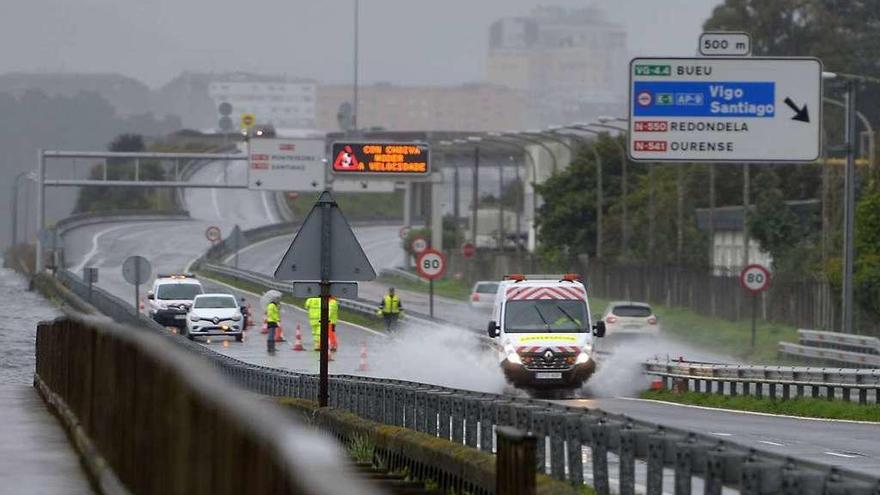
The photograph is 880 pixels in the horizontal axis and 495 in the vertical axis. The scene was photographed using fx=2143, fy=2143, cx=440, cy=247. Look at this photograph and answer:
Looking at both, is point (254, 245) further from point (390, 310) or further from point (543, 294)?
point (543, 294)

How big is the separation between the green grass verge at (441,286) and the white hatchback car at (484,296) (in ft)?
39.6

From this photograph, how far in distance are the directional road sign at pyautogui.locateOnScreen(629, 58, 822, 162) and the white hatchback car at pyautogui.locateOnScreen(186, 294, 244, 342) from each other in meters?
20.7

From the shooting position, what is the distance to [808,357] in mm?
48750

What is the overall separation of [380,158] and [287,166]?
5.67 metres

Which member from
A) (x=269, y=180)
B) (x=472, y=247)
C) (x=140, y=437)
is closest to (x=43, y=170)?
(x=269, y=180)

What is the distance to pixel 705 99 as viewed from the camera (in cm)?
3969

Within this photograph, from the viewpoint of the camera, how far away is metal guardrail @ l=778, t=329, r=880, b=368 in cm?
4488

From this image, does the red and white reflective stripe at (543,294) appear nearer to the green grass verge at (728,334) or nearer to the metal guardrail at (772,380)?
the metal guardrail at (772,380)

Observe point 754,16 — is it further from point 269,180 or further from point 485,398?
point 485,398

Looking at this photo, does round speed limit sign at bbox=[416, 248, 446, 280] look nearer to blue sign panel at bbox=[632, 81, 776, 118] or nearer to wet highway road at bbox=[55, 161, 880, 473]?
wet highway road at bbox=[55, 161, 880, 473]

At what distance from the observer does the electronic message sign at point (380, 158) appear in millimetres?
71375

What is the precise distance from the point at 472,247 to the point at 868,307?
48.2 meters

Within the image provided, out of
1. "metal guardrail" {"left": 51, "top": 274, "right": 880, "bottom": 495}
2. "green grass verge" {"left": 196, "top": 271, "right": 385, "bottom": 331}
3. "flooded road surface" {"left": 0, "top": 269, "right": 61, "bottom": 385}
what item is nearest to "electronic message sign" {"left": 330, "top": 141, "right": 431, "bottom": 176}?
"green grass verge" {"left": 196, "top": 271, "right": 385, "bottom": 331}

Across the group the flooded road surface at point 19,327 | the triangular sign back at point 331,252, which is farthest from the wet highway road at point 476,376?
the flooded road surface at point 19,327
